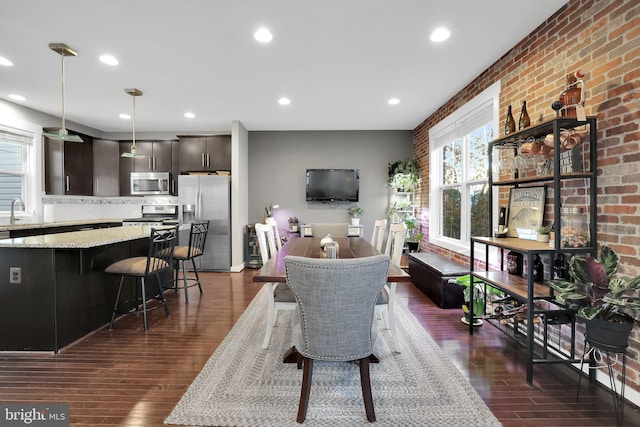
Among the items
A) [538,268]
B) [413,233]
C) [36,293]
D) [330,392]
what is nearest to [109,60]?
[36,293]

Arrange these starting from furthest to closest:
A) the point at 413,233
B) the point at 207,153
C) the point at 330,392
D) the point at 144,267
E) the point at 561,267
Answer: the point at 207,153, the point at 413,233, the point at 144,267, the point at 561,267, the point at 330,392

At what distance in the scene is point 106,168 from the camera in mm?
5840

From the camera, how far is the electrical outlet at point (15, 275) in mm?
2471

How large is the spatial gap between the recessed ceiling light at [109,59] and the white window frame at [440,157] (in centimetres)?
380

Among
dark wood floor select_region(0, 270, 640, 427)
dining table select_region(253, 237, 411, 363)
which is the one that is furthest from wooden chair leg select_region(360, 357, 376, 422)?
dark wood floor select_region(0, 270, 640, 427)

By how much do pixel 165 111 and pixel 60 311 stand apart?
324cm

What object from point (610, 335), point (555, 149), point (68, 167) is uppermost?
point (68, 167)

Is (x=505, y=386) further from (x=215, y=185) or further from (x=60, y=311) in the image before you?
(x=215, y=185)

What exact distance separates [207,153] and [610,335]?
574 centimetres

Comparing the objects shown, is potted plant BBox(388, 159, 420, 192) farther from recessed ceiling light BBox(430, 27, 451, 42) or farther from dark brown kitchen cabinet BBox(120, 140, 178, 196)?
dark brown kitchen cabinet BBox(120, 140, 178, 196)

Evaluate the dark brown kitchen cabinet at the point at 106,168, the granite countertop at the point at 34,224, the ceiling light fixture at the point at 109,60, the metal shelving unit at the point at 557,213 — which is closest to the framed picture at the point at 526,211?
the metal shelving unit at the point at 557,213

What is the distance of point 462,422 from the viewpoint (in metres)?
1.69

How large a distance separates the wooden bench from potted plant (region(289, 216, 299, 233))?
7.26ft

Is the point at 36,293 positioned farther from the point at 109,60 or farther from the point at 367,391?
the point at 367,391
